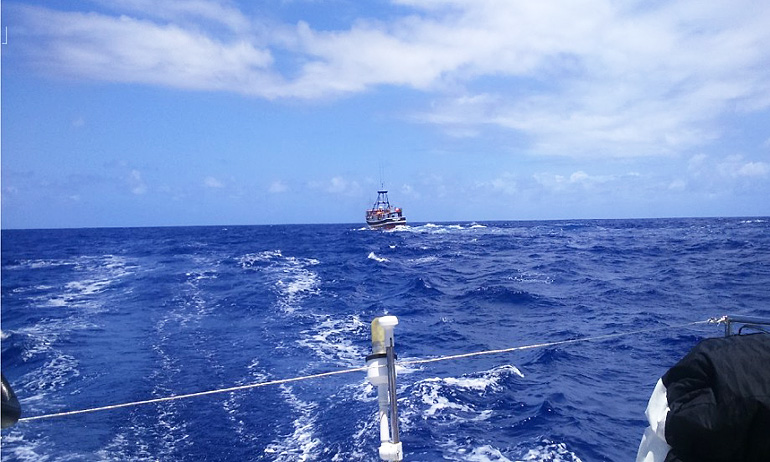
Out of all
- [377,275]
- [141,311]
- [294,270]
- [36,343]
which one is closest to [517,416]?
[36,343]

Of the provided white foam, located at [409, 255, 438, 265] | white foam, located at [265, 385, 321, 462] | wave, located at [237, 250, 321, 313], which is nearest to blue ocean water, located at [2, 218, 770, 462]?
white foam, located at [265, 385, 321, 462]

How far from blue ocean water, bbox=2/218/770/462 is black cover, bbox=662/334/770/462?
15.5 feet

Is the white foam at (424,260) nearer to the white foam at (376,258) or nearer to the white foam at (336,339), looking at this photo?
the white foam at (376,258)

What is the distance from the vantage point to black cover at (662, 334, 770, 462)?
7.03ft

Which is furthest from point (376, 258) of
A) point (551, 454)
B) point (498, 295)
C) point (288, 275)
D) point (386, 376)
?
point (386, 376)

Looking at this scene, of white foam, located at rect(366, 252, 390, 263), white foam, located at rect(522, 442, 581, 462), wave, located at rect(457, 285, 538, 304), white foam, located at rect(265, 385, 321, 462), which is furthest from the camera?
white foam, located at rect(366, 252, 390, 263)

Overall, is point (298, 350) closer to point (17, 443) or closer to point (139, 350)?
point (139, 350)

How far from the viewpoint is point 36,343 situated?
12570mm

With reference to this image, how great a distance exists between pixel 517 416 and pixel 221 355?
676 cm

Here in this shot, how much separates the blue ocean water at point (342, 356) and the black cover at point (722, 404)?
4712mm

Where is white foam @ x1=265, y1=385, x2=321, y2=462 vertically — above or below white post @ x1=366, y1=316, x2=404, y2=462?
below

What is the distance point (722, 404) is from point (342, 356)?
9.65 meters

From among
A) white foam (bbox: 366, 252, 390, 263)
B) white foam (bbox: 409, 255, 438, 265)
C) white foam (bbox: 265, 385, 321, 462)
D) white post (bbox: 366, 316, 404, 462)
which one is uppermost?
white post (bbox: 366, 316, 404, 462)

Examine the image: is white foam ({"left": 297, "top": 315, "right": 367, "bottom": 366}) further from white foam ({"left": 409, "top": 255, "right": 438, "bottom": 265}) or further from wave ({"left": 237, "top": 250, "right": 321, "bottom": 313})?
white foam ({"left": 409, "top": 255, "right": 438, "bottom": 265})
